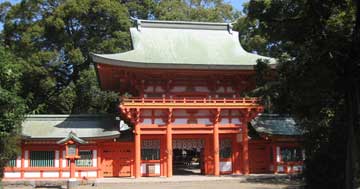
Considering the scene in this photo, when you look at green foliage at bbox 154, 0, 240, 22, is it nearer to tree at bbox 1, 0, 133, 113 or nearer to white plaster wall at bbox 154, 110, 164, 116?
tree at bbox 1, 0, 133, 113

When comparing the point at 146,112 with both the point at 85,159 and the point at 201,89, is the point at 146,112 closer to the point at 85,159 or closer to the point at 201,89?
the point at 201,89

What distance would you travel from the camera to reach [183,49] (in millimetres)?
30891

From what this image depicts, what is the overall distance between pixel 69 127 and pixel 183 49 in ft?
28.6

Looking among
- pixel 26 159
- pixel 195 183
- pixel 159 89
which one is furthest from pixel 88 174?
pixel 195 183

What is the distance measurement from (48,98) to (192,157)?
49.2ft

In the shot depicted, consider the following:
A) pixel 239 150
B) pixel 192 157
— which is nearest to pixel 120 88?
pixel 239 150

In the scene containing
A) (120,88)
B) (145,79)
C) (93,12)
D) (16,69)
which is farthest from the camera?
(93,12)

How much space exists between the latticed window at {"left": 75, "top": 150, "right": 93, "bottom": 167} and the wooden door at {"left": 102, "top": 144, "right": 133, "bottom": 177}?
2.78 ft

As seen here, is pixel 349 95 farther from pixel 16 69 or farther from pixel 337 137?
pixel 16 69

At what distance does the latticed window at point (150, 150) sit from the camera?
Result: 95.4 feet

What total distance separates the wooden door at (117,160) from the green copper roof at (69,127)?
3.92 ft

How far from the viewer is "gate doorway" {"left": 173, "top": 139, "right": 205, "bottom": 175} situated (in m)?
30.2

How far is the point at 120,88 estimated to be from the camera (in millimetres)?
33344

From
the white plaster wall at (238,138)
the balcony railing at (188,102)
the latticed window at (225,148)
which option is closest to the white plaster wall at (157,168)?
the balcony railing at (188,102)
